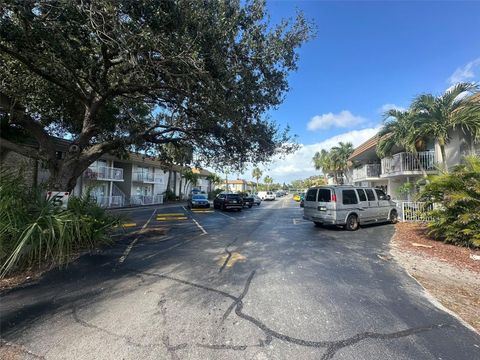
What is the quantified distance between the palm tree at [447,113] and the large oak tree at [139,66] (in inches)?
330

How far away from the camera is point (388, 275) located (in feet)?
19.5

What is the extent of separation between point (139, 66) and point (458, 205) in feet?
34.9

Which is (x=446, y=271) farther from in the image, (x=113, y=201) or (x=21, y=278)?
(x=113, y=201)

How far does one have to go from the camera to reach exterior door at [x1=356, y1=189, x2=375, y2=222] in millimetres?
12892

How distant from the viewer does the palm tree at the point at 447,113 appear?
41.2 ft

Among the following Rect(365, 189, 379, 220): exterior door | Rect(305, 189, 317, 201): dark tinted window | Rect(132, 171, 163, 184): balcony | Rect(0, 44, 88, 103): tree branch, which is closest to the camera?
Rect(0, 44, 88, 103): tree branch

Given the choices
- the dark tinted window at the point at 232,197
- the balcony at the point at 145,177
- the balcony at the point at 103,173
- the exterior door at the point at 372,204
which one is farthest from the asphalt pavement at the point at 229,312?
the balcony at the point at 145,177

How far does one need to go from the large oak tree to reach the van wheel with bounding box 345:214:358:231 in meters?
5.07

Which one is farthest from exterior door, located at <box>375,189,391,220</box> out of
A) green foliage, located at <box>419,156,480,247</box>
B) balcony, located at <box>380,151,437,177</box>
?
balcony, located at <box>380,151,437,177</box>

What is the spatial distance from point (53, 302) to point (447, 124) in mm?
16750

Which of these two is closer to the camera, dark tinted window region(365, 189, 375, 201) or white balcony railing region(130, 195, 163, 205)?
dark tinted window region(365, 189, 375, 201)

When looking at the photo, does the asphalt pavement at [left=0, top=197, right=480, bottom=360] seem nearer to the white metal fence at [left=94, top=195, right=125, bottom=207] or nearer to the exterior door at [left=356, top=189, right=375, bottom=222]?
the exterior door at [left=356, top=189, right=375, bottom=222]

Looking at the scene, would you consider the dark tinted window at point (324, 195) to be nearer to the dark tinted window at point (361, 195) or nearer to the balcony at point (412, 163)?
the dark tinted window at point (361, 195)

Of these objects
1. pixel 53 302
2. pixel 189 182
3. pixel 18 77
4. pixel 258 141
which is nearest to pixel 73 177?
pixel 18 77
